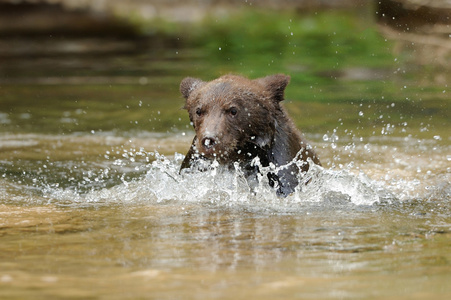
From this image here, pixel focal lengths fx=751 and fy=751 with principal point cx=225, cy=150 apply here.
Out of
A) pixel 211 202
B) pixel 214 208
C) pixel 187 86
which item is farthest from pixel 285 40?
pixel 214 208

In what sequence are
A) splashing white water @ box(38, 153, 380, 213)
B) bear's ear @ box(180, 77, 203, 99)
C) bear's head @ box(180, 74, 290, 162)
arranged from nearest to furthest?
splashing white water @ box(38, 153, 380, 213)
bear's head @ box(180, 74, 290, 162)
bear's ear @ box(180, 77, 203, 99)

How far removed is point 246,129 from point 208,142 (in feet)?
1.58

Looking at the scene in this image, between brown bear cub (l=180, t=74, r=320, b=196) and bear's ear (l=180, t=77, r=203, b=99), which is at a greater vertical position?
bear's ear (l=180, t=77, r=203, b=99)

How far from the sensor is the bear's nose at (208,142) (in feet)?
22.0

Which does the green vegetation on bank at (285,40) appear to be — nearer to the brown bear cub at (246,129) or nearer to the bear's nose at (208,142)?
the brown bear cub at (246,129)

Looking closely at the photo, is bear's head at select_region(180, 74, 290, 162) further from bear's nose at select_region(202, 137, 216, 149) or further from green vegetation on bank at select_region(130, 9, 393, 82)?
green vegetation on bank at select_region(130, 9, 393, 82)

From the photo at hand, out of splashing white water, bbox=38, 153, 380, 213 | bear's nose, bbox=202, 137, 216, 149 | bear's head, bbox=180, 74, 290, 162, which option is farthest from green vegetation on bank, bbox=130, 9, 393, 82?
bear's nose, bbox=202, 137, 216, 149

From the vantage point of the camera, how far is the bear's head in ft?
22.5

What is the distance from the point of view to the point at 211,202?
6.77 meters

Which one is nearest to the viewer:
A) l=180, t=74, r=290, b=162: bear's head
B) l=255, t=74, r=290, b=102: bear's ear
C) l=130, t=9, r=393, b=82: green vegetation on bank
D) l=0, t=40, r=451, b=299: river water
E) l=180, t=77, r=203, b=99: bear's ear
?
l=0, t=40, r=451, b=299: river water

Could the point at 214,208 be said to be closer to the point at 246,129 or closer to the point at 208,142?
the point at 208,142

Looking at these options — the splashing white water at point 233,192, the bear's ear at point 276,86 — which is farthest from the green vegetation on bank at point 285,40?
the splashing white water at point 233,192

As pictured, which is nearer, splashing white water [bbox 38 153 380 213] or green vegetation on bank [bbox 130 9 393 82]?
splashing white water [bbox 38 153 380 213]

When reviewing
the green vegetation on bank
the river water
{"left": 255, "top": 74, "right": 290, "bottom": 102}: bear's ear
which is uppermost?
the green vegetation on bank
